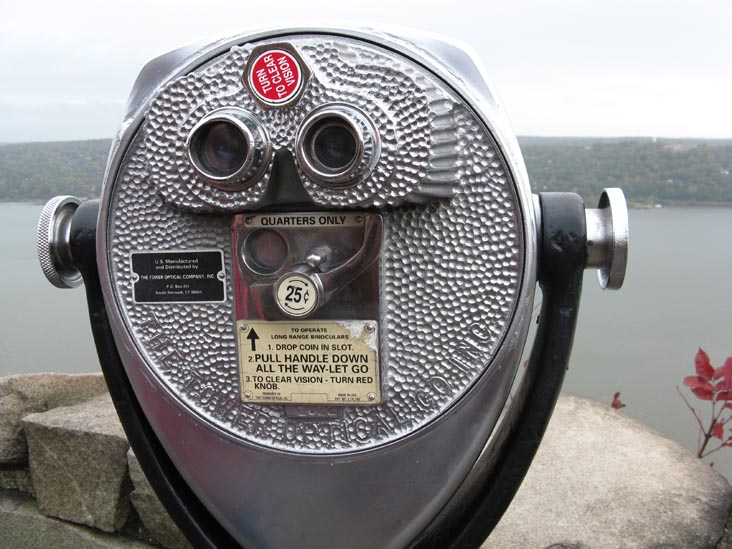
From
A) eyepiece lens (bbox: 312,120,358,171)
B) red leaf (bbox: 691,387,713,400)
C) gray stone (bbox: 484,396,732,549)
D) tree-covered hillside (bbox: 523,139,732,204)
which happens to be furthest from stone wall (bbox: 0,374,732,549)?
eyepiece lens (bbox: 312,120,358,171)

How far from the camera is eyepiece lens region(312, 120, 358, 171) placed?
782 mm

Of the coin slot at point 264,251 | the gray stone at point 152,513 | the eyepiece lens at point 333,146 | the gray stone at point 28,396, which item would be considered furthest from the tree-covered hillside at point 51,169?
the eyepiece lens at point 333,146

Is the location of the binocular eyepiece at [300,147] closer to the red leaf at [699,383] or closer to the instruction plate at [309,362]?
the instruction plate at [309,362]

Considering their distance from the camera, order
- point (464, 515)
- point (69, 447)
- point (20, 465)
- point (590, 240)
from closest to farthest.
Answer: point (590, 240)
point (464, 515)
point (69, 447)
point (20, 465)

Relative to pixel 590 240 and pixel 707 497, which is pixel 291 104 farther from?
pixel 707 497

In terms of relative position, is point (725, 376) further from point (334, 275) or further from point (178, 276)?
point (178, 276)

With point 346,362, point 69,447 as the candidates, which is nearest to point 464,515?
point 346,362

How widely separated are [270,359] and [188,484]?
0.87 ft

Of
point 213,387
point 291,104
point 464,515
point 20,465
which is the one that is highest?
point 291,104

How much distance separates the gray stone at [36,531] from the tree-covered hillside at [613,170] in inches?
29.7

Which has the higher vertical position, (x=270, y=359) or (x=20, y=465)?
(x=270, y=359)

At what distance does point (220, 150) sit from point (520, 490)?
1.01 m

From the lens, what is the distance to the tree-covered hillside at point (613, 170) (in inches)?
68.6

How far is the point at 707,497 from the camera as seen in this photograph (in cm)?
137
